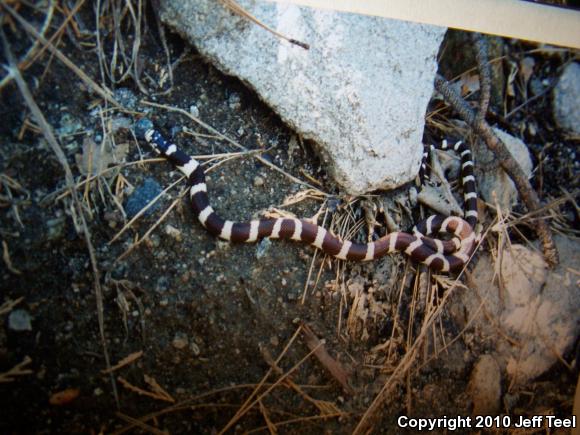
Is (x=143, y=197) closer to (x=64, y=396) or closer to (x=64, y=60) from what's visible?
(x=64, y=60)

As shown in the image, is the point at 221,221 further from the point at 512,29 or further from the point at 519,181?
the point at 519,181

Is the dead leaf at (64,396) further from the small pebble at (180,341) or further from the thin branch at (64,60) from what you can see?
the thin branch at (64,60)

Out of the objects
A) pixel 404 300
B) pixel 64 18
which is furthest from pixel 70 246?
pixel 404 300

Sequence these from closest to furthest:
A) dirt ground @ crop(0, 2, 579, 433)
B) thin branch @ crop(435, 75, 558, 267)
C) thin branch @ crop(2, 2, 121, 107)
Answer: thin branch @ crop(2, 2, 121, 107) < dirt ground @ crop(0, 2, 579, 433) < thin branch @ crop(435, 75, 558, 267)

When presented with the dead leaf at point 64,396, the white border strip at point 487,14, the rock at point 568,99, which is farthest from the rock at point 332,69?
the dead leaf at point 64,396

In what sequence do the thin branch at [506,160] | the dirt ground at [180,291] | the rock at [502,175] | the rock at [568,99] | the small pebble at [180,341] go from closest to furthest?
the dirt ground at [180,291]
the small pebble at [180,341]
the thin branch at [506,160]
the rock at [502,175]
the rock at [568,99]

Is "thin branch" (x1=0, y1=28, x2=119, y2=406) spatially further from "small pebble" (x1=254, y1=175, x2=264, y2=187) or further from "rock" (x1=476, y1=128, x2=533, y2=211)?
"rock" (x1=476, y1=128, x2=533, y2=211)

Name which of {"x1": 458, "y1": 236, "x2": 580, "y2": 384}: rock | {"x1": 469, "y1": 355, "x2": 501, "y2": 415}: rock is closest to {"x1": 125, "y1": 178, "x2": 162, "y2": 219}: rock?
{"x1": 458, "y1": 236, "x2": 580, "y2": 384}: rock
